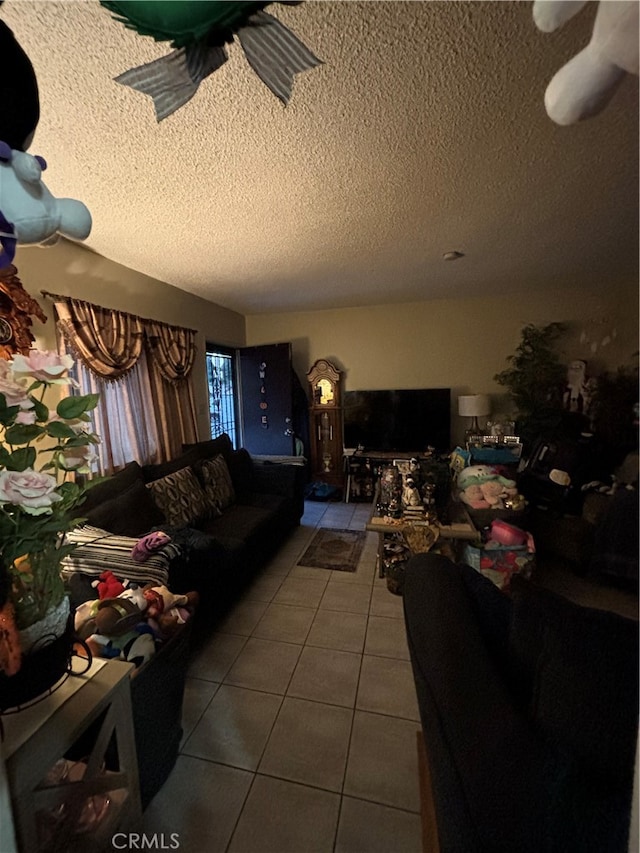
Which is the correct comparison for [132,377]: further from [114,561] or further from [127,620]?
[127,620]

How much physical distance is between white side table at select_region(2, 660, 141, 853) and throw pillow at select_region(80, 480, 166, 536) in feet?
3.15

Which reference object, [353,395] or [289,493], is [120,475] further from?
[353,395]

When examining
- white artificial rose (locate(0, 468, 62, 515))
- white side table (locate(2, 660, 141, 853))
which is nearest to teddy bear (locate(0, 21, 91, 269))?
white artificial rose (locate(0, 468, 62, 515))

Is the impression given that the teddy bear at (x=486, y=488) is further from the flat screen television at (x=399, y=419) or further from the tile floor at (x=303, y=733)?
the flat screen television at (x=399, y=419)

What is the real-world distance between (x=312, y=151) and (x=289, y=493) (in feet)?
8.00

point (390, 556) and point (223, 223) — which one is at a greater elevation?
point (223, 223)

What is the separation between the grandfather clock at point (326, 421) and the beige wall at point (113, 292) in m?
1.20

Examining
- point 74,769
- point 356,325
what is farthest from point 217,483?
point 356,325

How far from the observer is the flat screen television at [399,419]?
377cm

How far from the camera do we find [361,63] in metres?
0.93

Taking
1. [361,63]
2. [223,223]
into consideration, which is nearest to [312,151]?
[361,63]

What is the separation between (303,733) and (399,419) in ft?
9.94

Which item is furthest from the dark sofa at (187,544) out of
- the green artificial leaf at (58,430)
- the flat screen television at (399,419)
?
the flat screen television at (399,419)

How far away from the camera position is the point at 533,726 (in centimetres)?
59
